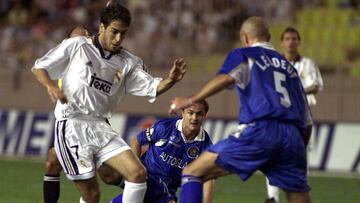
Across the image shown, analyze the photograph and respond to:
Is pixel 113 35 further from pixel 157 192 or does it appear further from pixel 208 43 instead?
pixel 208 43

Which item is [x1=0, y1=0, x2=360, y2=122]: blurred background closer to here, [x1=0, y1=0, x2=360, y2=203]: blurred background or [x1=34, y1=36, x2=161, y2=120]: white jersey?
[x1=0, y1=0, x2=360, y2=203]: blurred background

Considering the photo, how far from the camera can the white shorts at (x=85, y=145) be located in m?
9.53

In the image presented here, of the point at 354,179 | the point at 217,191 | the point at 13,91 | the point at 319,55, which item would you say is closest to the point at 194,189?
the point at 217,191

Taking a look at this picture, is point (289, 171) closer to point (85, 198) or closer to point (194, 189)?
point (194, 189)

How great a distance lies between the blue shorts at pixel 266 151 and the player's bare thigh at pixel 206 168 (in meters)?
0.04

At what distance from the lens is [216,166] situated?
28.5 feet

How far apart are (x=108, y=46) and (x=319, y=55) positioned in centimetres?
1156

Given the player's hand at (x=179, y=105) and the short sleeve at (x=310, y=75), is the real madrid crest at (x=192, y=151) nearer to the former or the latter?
the player's hand at (x=179, y=105)

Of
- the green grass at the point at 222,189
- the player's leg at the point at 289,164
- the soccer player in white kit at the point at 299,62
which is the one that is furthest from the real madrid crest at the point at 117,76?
the soccer player in white kit at the point at 299,62

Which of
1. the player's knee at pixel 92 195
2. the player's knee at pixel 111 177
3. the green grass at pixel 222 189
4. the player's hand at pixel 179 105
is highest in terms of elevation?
the player's hand at pixel 179 105

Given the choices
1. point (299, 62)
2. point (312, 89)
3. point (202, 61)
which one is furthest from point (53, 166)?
point (202, 61)

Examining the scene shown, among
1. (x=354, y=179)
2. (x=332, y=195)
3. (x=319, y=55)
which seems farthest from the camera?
(x=319, y=55)

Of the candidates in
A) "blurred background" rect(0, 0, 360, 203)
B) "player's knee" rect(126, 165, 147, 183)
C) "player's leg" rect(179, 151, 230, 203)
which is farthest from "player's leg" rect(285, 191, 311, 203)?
"blurred background" rect(0, 0, 360, 203)

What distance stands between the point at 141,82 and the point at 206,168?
148 centimetres
